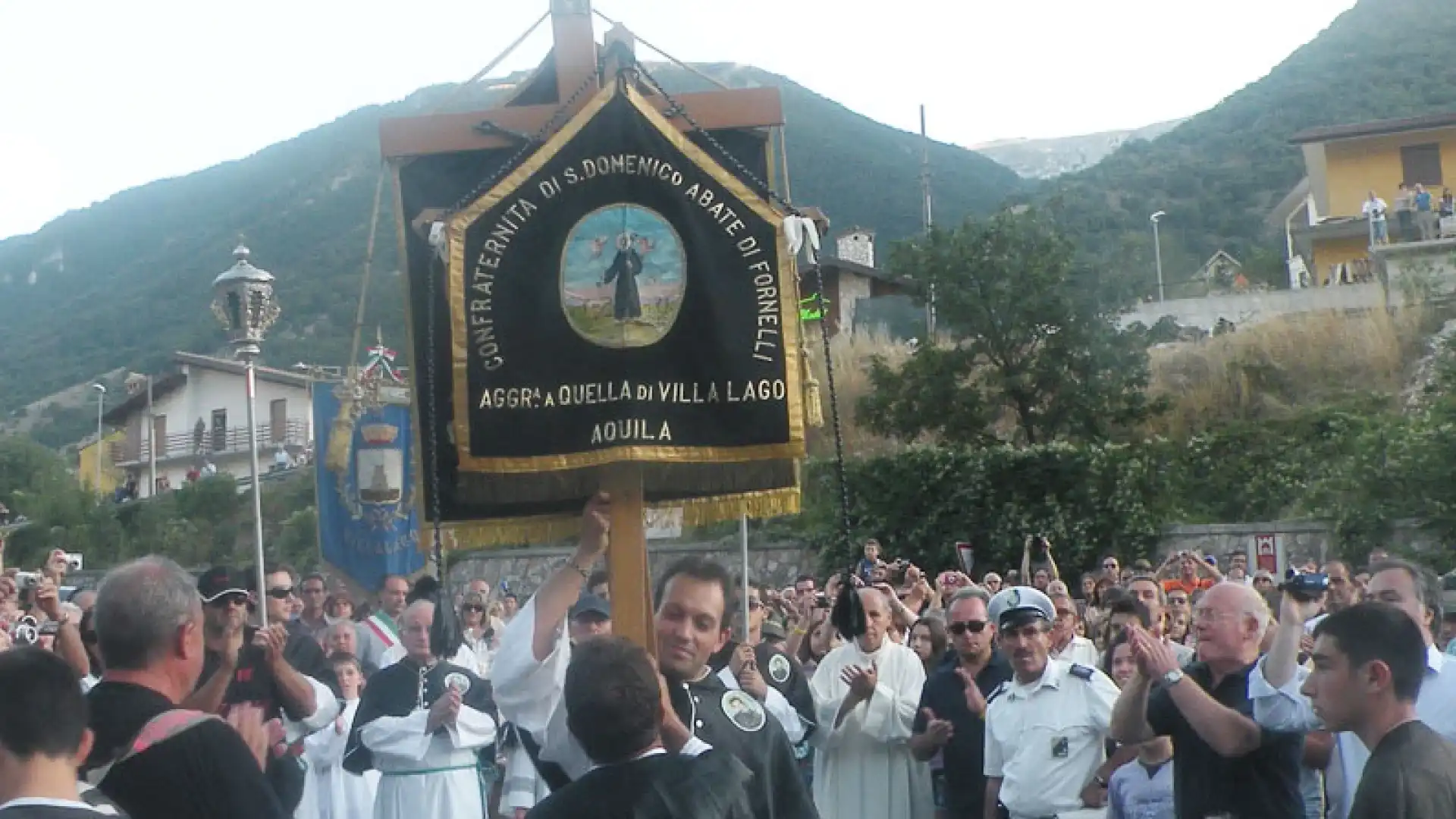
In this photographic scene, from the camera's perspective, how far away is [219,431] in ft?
204

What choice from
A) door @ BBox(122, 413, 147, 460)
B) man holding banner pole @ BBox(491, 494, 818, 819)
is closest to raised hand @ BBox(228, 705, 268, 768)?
man holding banner pole @ BBox(491, 494, 818, 819)

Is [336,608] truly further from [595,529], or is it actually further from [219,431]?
[219,431]

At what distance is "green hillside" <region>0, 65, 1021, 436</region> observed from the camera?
253ft

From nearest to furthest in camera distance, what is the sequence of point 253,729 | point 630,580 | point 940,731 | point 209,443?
point 253,729
point 630,580
point 940,731
point 209,443

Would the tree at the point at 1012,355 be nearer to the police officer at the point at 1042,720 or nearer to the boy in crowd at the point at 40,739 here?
the police officer at the point at 1042,720

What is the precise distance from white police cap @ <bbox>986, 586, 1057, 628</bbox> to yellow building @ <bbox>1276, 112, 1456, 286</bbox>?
118 ft

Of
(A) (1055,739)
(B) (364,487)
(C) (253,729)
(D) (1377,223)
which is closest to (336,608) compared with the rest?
(B) (364,487)

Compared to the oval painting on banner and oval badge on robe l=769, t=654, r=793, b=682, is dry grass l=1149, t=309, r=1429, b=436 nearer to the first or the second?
oval badge on robe l=769, t=654, r=793, b=682

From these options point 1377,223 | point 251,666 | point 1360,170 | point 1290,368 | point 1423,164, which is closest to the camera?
point 251,666

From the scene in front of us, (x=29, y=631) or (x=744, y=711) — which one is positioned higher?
(x=29, y=631)

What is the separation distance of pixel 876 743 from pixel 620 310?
13.0ft

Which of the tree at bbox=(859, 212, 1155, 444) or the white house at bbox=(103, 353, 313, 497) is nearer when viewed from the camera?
the tree at bbox=(859, 212, 1155, 444)

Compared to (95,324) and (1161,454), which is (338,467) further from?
(95,324)

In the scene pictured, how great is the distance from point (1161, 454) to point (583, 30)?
67.3ft
